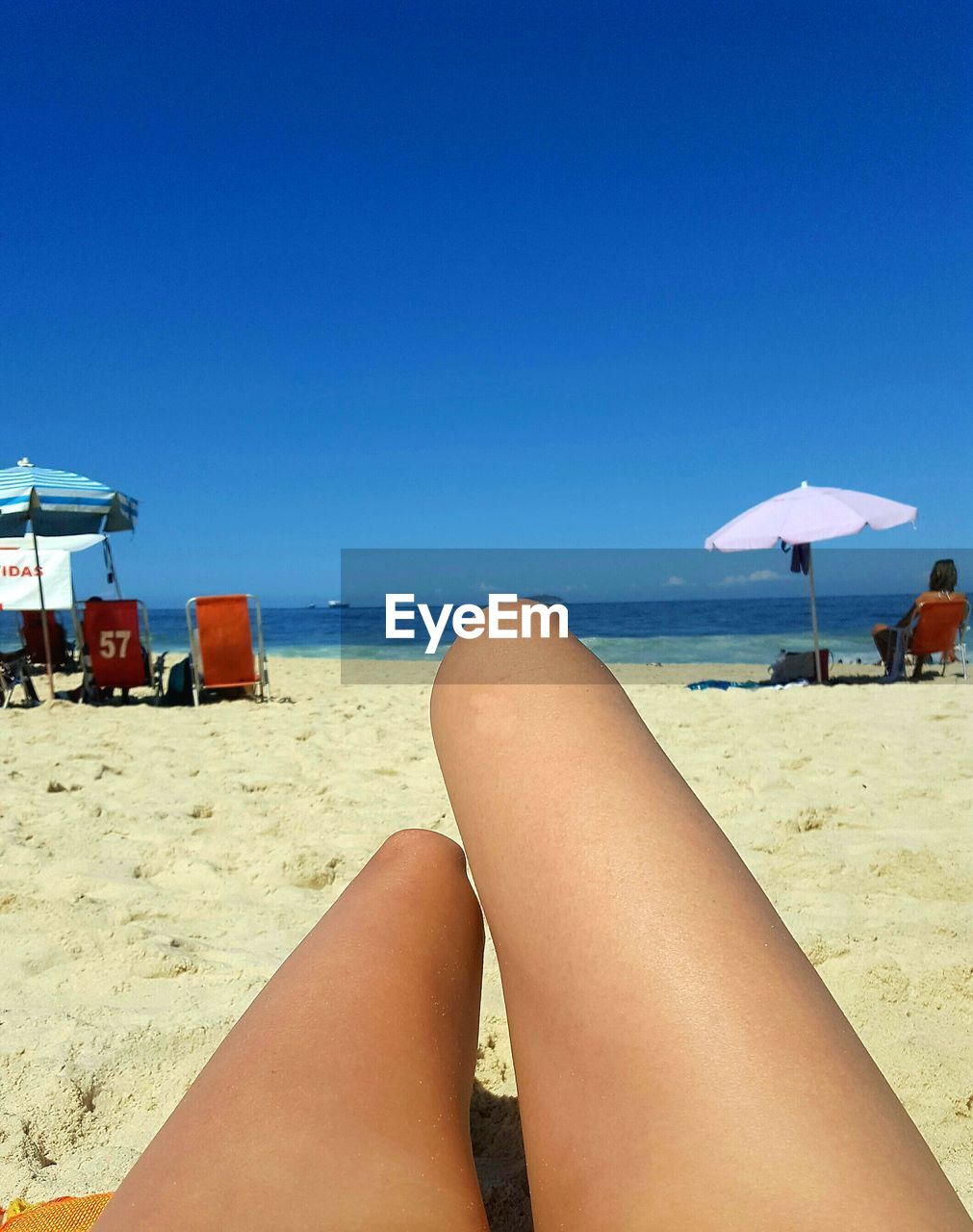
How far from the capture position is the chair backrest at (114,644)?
6715 millimetres

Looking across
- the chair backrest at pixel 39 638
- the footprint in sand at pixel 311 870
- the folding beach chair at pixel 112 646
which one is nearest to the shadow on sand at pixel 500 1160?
the footprint in sand at pixel 311 870

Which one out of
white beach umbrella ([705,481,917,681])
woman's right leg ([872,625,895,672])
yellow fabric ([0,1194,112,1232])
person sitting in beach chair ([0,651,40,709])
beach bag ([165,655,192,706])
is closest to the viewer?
yellow fabric ([0,1194,112,1232])

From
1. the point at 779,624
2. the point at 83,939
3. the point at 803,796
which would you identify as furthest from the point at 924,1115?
the point at 779,624

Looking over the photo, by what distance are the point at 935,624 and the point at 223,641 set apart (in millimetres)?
6641

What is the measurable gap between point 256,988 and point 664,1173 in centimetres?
131

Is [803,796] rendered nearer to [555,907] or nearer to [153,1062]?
[153,1062]

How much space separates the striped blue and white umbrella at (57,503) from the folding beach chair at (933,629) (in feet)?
24.8

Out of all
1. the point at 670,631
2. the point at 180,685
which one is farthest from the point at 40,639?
the point at 670,631

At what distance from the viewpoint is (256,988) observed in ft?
5.27

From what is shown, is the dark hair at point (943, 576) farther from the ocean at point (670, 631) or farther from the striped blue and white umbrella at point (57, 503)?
the striped blue and white umbrella at point (57, 503)

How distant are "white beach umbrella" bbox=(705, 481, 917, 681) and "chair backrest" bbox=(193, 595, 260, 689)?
15.3 ft

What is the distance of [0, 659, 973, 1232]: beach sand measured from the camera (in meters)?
1.24

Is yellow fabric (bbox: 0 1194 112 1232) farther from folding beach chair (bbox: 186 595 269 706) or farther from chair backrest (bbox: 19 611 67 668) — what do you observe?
chair backrest (bbox: 19 611 67 668)

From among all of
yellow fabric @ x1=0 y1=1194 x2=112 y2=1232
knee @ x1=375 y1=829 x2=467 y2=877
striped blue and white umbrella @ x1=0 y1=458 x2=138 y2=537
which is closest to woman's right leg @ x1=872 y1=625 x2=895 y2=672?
striped blue and white umbrella @ x1=0 y1=458 x2=138 y2=537
